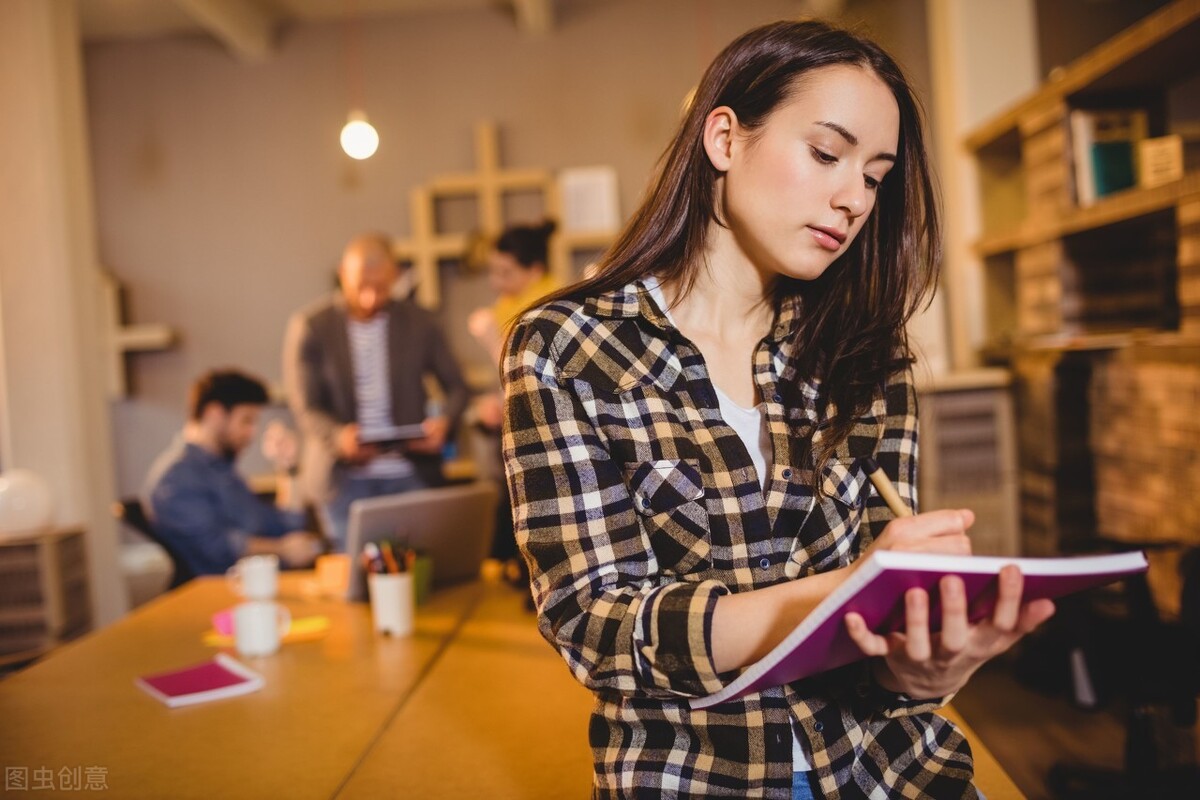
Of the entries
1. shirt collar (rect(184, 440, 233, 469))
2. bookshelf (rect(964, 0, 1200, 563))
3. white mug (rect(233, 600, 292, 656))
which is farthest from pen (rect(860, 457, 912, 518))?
shirt collar (rect(184, 440, 233, 469))

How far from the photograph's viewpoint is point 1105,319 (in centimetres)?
346

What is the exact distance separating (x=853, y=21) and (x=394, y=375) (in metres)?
2.80

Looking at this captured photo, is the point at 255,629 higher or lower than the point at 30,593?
higher

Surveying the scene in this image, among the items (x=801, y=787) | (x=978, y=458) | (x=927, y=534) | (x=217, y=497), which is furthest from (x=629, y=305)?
(x=978, y=458)

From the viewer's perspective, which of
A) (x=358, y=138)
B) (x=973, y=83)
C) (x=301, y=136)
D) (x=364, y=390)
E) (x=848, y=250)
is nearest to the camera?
(x=848, y=250)

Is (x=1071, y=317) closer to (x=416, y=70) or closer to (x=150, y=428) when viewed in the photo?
(x=416, y=70)

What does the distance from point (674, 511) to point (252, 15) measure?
17.2ft

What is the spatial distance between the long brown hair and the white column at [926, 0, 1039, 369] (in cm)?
311

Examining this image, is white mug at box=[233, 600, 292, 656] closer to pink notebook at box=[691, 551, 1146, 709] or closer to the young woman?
the young woman

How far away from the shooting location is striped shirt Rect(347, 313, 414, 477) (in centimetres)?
378

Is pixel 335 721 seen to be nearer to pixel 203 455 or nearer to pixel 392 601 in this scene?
pixel 392 601

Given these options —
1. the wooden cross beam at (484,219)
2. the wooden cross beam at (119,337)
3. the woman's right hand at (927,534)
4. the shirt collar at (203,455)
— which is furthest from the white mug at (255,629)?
the wooden cross beam at (119,337)

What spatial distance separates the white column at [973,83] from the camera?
429 centimetres

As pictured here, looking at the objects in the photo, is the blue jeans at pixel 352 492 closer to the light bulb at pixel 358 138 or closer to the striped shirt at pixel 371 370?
the striped shirt at pixel 371 370
